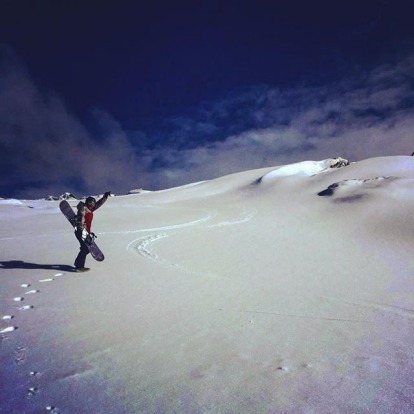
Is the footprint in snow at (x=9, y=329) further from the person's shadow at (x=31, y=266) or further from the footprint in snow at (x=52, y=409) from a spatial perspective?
the person's shadow at (x=31, y=266)

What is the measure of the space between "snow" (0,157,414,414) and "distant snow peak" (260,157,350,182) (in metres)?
30.7

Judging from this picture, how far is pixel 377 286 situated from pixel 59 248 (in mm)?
10253

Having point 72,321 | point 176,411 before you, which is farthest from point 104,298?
point 176,411

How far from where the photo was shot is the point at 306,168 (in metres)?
45.0

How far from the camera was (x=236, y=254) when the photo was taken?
35.0 ft

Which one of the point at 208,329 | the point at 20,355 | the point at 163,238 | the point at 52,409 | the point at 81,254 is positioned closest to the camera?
the point at 52,409

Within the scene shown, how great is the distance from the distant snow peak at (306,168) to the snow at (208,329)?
30715 mm

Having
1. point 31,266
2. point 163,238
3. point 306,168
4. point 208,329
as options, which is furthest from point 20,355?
point 306,168

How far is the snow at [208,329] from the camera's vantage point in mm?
2980

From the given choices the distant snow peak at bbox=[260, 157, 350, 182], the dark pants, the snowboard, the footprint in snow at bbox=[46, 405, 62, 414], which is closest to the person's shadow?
the dark pants

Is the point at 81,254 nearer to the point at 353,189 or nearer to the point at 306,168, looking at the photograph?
the point at 353,189

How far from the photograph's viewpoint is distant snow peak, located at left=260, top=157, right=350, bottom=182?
42.0m

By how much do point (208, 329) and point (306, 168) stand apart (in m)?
43.7

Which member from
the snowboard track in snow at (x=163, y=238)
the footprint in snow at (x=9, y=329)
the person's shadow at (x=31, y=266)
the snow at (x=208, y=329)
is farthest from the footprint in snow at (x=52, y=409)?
the person's shadow at (x=31, y=266)
